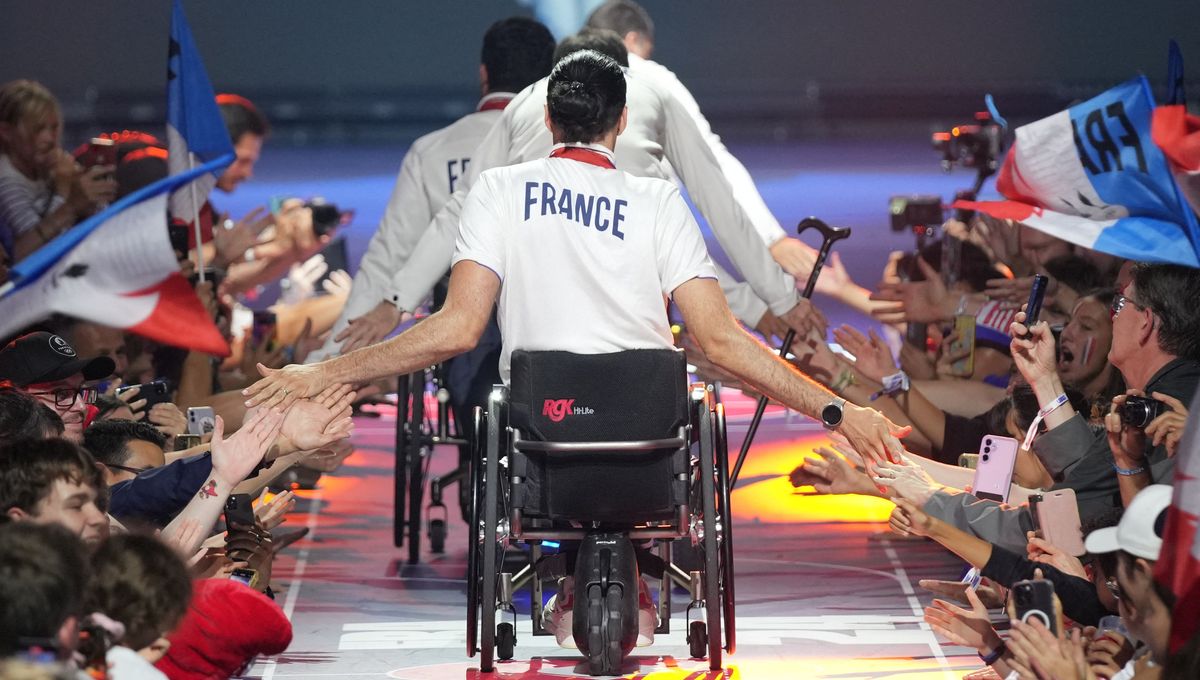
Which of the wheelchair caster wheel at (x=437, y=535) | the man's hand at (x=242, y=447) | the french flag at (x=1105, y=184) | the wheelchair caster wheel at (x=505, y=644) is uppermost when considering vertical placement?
the french flag at (x=1105, y=184)

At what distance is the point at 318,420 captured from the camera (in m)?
4.26

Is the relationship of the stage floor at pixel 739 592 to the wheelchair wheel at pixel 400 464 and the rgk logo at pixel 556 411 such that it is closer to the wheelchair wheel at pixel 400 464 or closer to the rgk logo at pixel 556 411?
the wheelchair wheel at pixel 400 464

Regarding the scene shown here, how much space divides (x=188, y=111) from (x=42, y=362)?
1087mm

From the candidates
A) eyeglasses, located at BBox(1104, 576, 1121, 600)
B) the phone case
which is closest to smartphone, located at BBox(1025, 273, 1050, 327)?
the phone case

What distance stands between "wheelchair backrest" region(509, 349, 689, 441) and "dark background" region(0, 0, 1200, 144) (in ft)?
38.7

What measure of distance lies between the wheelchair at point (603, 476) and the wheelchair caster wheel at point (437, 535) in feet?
5.42

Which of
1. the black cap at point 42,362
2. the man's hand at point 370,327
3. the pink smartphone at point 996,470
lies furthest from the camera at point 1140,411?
the black cap at point 42,362

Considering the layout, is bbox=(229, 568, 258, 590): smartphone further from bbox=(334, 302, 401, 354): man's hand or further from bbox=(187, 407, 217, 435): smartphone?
bbox=(334, 302, 401, 354): man's hand

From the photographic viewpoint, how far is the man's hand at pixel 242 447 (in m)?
3.98

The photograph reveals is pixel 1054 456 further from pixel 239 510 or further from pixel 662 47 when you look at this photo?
pixel 662 47

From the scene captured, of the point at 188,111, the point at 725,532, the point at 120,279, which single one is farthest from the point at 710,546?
the point at 188,111

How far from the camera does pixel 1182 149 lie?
12.4ft

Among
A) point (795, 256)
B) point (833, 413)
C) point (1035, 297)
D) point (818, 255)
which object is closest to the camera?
point (833, 413)

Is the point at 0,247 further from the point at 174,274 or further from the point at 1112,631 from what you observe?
the point at 1112,631
